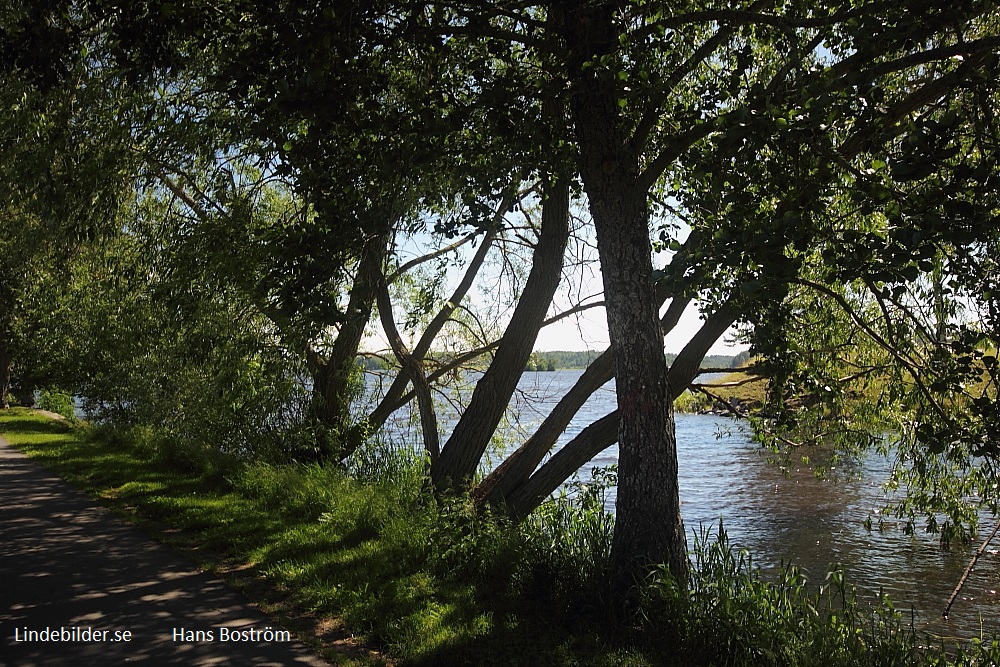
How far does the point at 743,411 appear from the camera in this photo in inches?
360

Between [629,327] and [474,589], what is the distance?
7.36ft

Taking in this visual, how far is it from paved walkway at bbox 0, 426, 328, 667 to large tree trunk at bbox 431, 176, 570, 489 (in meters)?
3.11

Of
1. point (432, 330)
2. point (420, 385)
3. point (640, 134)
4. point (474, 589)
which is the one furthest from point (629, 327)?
point (432, 330)

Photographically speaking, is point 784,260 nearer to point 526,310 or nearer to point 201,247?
point 526,310

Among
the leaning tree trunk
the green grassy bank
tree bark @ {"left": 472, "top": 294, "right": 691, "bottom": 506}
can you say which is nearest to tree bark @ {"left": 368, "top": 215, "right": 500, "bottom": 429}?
the green grassy bank

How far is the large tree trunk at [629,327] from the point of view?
18.1 ft

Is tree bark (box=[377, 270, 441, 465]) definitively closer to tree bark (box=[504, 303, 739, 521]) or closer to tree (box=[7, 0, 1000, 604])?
tree bark (box=[504, 303, 739, 521])

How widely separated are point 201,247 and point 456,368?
4292 mm

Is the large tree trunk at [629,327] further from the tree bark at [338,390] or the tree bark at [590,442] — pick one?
the tree bark at [338,390]

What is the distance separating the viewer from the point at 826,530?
14781mm

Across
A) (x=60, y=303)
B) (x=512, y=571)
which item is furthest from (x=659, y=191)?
(x=60, y=303)

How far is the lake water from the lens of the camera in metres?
10.7

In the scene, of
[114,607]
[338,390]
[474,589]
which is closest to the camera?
[114,607]

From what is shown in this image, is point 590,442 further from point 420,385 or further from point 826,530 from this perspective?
point 826,530
